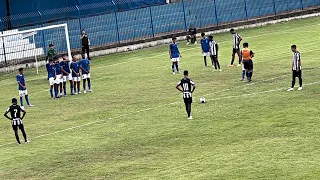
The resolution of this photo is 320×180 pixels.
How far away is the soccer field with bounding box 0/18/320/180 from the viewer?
973 inches

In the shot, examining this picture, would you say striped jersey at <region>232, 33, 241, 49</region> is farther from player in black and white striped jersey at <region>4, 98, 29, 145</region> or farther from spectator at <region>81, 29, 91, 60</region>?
player in black and white striped jersey at <region>4, 98, 29, 145</region>

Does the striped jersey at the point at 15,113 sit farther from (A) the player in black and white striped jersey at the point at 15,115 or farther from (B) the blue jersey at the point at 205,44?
(B) the blue jersey at the point at 205,44

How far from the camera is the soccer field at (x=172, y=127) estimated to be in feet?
81.0

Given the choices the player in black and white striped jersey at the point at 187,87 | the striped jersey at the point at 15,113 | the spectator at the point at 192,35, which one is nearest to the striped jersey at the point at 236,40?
the spectator at the point at 192,35

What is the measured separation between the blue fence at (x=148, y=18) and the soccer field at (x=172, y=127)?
8.91 m

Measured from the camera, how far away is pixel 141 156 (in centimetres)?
2686

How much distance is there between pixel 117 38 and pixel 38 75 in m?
8.97

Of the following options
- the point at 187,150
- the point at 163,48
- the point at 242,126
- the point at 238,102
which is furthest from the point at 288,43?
the point at 187,150

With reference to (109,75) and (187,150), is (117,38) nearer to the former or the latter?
(109,75)

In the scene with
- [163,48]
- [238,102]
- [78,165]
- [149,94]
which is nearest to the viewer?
[78,165]

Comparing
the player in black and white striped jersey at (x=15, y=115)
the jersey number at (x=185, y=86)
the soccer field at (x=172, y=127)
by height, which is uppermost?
the jersey number at (x=185, y=86)

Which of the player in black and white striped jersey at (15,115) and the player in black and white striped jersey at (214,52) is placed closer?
the player in black and white striped jersey at (15,115)

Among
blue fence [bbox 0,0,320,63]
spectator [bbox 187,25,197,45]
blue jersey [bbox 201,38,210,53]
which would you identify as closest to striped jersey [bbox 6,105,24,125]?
blue jersey [bbox 201,38,210,53]

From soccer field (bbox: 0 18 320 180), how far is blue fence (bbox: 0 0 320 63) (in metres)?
8.91
